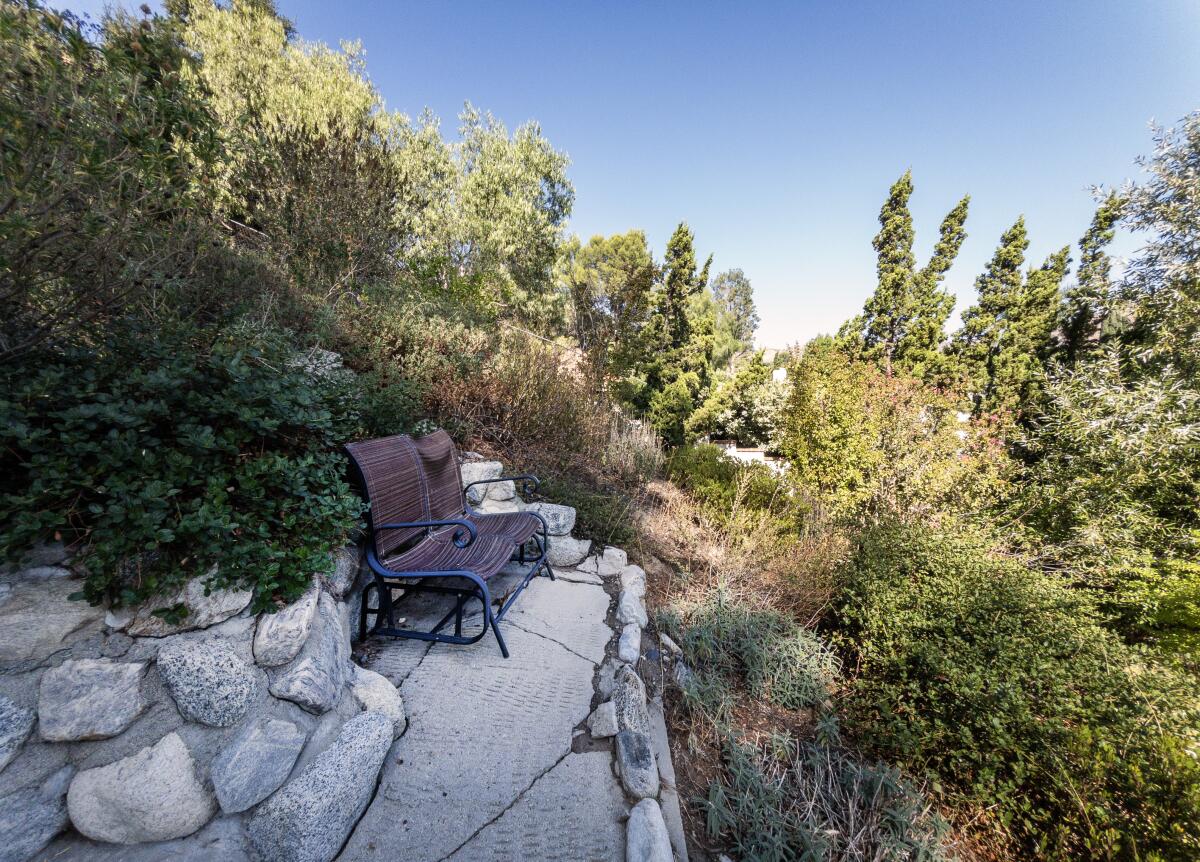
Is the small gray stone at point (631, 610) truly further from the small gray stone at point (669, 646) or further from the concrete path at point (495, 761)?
the concrete path at point (495, 761)

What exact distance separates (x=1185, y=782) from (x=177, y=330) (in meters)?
4.39

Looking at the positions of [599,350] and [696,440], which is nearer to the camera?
[599,350]

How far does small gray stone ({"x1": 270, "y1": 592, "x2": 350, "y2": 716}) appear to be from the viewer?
1.41 metres

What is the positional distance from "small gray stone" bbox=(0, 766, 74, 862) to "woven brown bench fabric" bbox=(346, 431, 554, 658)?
97 cm

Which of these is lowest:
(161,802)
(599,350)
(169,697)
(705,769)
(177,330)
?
(705,769)

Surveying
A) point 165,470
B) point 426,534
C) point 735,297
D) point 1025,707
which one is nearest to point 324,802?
point 165,470

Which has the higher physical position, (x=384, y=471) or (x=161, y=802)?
(x=384, y=471)

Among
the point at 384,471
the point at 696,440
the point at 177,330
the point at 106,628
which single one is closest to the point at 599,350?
the point at 384,471

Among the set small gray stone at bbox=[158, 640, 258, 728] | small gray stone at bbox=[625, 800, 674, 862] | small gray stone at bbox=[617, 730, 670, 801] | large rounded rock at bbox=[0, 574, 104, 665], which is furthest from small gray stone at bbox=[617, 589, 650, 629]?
large rounded rock at bbox=[0, 574, 104, 665]

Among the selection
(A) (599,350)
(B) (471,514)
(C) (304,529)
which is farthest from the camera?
(A) (599,350)

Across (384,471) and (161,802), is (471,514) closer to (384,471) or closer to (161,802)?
(384,471)

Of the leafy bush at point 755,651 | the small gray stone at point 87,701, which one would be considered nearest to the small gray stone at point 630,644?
the leafy bush at point 755,651

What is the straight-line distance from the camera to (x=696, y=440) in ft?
40.2

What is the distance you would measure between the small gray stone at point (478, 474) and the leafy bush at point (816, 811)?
2370 mm
